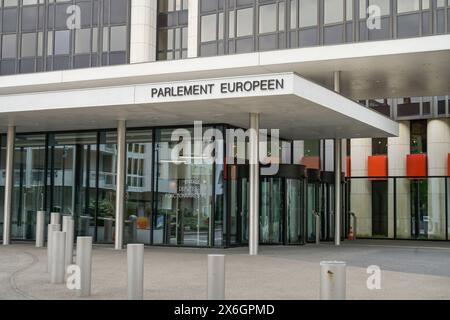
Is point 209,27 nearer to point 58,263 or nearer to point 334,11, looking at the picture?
point 334,11

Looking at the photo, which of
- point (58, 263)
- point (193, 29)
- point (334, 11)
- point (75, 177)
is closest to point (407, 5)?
point (334, 11)

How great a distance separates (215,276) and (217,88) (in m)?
8.13

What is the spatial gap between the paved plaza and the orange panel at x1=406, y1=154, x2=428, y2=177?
1406 cm

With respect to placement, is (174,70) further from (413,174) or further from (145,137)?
(413,174)

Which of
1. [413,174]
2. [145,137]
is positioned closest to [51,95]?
[145,137]

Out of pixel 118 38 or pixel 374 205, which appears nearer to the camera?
pixel 374 205

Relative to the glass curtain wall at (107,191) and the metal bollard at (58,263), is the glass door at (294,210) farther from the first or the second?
the metal bollard at (58,263)

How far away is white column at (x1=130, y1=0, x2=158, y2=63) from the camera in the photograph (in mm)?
35031

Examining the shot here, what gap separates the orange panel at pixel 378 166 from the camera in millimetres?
33406

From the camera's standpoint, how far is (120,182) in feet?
68.7

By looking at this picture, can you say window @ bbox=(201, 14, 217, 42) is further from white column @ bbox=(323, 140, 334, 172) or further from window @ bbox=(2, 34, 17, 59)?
window @ bbox=(2, 34, 17, 59)

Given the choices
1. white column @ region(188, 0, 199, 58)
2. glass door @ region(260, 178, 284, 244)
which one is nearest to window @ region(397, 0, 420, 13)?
glass door @ region(260, 178, 284, 244)

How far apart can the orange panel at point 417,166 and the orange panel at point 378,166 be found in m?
1.08

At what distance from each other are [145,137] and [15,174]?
245 inches
